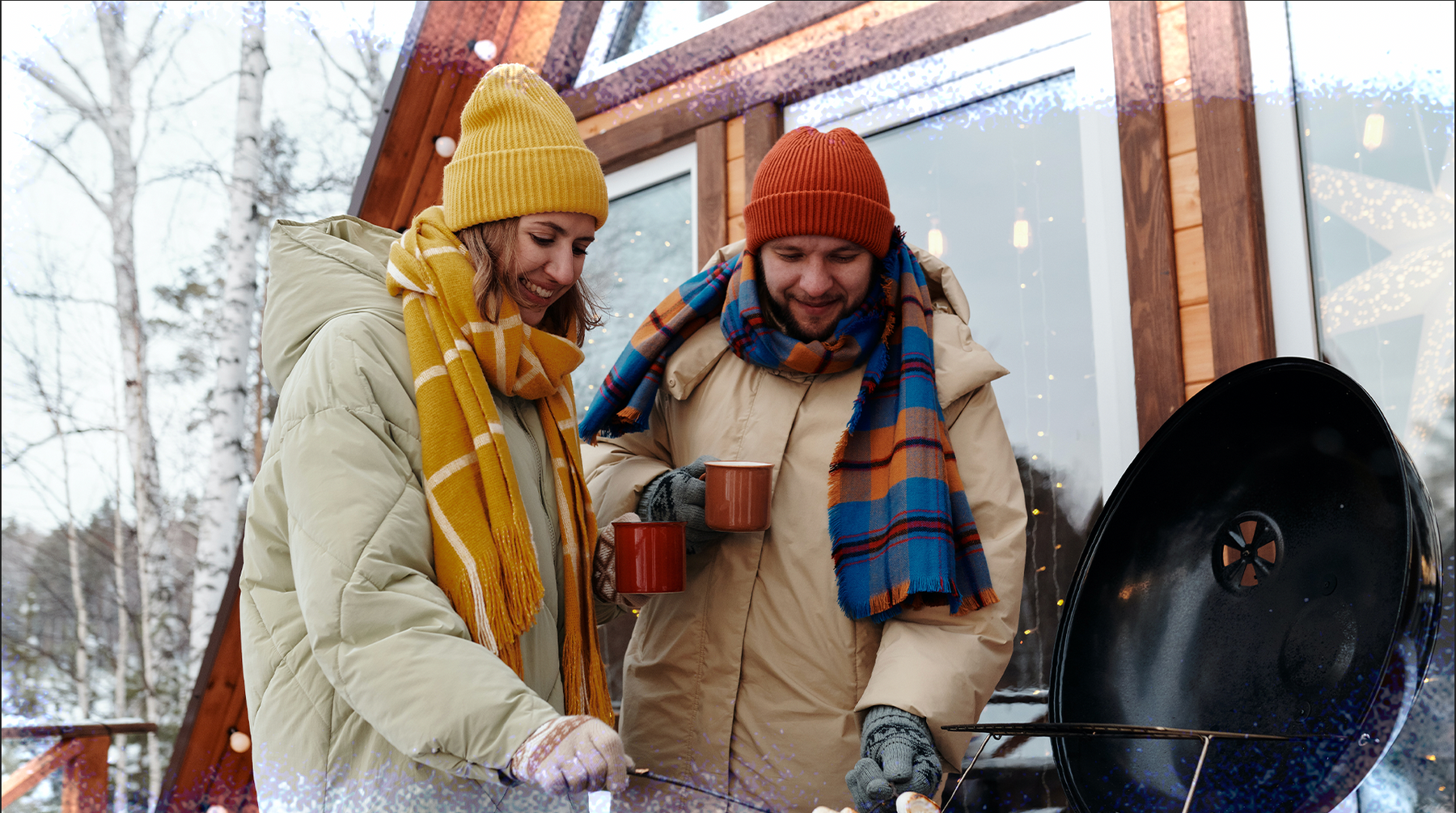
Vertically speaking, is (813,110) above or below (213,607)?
above

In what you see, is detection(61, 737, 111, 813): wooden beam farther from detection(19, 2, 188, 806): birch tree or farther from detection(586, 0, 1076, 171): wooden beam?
detection(586, 0, 1076, 171): wooden beam

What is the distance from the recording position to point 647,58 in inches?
117

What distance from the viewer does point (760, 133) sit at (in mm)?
2680

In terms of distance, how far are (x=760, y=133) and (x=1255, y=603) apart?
1.85 meters

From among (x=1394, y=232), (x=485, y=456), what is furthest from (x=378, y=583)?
(x=1394, y=232)

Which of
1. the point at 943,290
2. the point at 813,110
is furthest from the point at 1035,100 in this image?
the point at 943,290

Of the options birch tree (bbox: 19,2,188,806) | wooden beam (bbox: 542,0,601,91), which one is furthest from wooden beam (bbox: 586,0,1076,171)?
birch tree (bbox: 19,2,188,806)

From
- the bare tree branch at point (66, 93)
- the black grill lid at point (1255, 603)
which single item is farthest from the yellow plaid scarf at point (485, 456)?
the bare tree branch at point (66, 93)

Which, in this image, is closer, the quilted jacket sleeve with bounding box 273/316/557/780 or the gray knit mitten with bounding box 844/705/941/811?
the quilted jacket sleeve with bounding box 273/316/557/780

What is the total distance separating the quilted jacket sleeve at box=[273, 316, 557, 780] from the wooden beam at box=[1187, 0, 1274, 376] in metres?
1.54

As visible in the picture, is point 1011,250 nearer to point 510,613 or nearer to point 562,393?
point 562,393

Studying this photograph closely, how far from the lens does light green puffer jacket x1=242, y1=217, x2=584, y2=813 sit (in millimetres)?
898

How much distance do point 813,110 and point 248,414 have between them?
14.2ft

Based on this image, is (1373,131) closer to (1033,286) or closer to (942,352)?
(1033,286)
